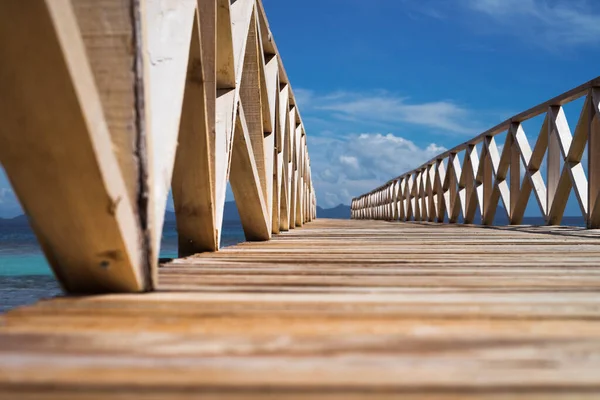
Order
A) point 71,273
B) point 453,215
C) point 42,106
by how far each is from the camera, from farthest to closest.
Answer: point 453,215
point 71,273
point 42,106

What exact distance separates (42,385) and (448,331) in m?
0.57

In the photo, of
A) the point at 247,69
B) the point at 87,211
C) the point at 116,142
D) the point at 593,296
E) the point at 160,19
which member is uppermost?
the point at 247,69

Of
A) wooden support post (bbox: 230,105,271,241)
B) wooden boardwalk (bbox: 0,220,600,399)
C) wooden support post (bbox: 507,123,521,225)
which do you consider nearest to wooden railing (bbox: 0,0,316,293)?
wooden boardwalk (bbox: 0,220,600,399)

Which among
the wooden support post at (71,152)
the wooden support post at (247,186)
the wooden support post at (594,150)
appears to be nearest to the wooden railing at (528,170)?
the wooden support post at (594,150)

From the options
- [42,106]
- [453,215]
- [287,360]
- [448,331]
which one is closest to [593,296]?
[448,331]

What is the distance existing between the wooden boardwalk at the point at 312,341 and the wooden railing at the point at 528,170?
3.33 m

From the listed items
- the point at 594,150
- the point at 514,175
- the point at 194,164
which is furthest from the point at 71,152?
the point at 514,175

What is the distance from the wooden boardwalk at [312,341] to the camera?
2.08 ft

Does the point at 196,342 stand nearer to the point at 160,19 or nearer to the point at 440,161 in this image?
the point at 160,19

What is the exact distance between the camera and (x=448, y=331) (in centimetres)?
86

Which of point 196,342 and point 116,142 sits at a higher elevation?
point 116,142

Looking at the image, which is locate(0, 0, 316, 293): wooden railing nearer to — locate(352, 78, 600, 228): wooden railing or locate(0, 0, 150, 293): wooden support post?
locate(0, 0, 150, 293): wooden support post

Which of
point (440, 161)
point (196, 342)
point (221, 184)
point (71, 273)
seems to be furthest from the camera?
point (440, 161)

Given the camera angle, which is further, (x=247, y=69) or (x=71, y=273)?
(x=247, y=69)
